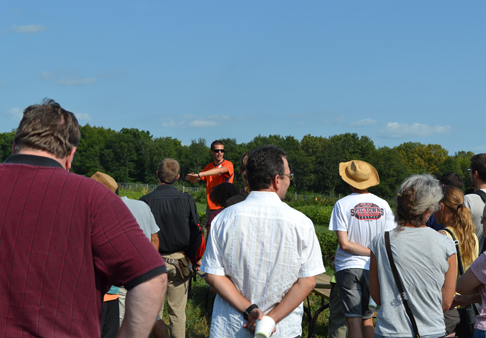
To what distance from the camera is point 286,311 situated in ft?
8.62

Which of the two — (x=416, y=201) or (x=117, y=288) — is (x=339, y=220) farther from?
(x=117, y=288)

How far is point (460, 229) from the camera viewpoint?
3.67m

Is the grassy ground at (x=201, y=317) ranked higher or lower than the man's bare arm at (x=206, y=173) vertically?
lower

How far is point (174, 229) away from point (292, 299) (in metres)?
2.69

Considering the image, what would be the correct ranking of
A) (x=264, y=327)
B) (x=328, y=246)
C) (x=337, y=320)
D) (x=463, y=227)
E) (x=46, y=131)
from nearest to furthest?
(x=46, y=131), (x=264, y=327), (x=463, y=227), (x=337, y=320), (x=328, y=246)

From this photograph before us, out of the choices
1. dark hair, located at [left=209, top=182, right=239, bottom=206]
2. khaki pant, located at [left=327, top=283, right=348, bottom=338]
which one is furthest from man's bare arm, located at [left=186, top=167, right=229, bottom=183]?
khaki pant, located at [left=327, top=283, right=348, bottom=338]

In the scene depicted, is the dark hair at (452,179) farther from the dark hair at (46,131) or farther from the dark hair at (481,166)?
the dark hair at (46,131)

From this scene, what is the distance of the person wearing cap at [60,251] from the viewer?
160cm

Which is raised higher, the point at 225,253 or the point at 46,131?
the point at 46,131

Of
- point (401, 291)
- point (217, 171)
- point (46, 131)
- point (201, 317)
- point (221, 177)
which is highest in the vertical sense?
point (46, 131)

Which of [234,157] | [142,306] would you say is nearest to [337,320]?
[142,306]

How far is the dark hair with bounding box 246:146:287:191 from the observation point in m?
2.79

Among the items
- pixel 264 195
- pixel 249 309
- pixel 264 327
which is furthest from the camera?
pixel 264 195

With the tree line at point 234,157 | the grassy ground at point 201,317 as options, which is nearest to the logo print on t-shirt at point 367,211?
the grassy ground at point 201,317
